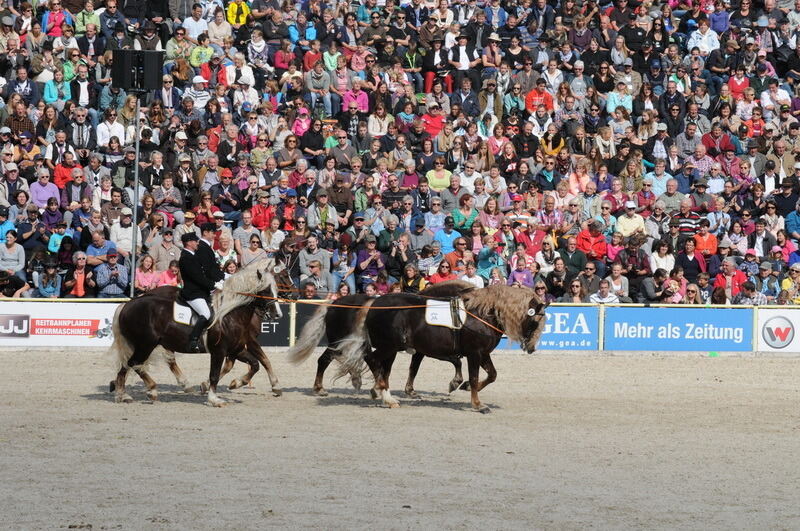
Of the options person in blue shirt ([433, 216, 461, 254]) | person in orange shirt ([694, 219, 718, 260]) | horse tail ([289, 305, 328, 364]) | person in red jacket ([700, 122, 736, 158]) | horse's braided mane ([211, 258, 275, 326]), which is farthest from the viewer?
person in red jacket ([700, 122, 736, 158])

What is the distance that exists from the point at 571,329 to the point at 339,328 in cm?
685

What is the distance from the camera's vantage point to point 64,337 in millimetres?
21797

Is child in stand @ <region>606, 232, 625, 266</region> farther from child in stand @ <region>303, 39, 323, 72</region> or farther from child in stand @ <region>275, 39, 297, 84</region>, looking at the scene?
child in stand @ <region>275, 39, 297, 84</region>

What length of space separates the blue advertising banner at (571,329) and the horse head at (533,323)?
6283mm

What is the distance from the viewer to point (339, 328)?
56.6 ft

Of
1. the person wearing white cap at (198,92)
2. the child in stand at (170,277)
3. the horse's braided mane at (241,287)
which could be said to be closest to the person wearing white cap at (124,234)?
the child in stand at (170,277)

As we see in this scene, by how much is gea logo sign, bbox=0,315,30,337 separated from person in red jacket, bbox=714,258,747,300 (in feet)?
40.6

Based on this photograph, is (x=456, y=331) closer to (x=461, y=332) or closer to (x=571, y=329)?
(x=461, y=332)

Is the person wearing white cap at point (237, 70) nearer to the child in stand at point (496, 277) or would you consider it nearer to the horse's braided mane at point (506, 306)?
the child in stand at point (496, 277)

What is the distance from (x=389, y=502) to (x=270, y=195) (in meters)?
14.7

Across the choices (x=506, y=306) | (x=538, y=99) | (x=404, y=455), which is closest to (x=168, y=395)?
(x=506, y=306)

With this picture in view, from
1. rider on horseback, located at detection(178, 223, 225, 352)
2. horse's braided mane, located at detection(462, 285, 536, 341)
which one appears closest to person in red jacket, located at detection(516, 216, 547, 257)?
horse's braided mane, located at detection(462, 285, 536, 341)

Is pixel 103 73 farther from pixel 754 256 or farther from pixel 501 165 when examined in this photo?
pixel 754 256

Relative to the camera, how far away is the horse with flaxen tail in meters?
16.4
